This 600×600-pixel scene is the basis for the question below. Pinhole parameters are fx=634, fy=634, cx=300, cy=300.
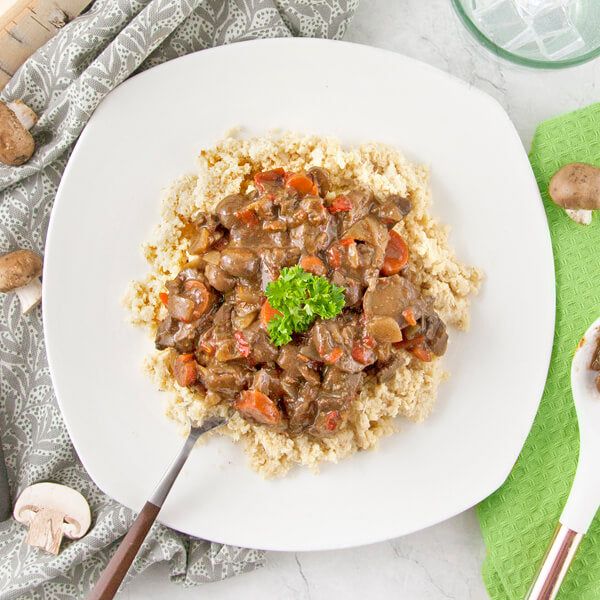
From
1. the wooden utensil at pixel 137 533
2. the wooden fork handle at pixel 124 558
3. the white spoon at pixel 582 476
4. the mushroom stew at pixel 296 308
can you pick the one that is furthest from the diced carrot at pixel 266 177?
the white spoon at pixel 582 476

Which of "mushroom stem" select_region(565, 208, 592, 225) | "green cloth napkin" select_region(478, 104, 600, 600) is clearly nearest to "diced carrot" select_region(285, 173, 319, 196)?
"green cloth napkin" select_region(478, 104, 600, 600)

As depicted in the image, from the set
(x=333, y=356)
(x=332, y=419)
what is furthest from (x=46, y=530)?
(x=333, y=356)

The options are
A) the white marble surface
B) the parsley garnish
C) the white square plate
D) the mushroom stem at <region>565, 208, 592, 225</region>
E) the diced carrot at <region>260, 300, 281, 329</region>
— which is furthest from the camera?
the white marble surface

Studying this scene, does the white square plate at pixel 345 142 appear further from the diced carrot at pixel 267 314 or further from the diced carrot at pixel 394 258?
the diced carrot at pixel 267 314

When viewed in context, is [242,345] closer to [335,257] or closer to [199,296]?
[199,296]

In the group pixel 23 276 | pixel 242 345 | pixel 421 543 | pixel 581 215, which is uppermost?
pixel 23 276

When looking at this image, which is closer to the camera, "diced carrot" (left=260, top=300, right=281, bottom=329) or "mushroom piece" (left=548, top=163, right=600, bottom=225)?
"diced carrot" (left=260, top=300, right=281, bottom=329)

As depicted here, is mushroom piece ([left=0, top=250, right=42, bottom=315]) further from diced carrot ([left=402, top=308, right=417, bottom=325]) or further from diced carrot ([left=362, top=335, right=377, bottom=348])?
diced carrot ([left=402, top=308, right=417, bottom=325])

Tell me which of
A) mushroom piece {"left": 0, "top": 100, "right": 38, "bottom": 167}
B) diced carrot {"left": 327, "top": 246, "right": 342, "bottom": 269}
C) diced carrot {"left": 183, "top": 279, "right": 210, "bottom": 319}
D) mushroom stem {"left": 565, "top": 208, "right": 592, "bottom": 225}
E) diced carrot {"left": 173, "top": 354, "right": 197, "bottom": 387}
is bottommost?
mushroom stem {"left": 565, "top": 208, "right": 592, "bottom": 225}
